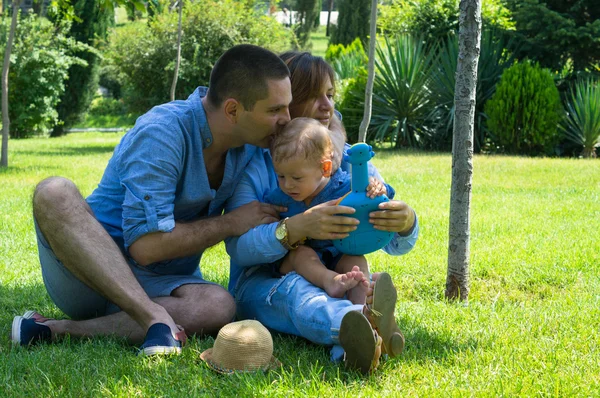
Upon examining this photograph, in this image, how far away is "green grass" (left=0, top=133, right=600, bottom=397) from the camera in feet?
8.14

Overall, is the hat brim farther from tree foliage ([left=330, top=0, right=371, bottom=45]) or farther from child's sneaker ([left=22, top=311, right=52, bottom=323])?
tree foliage ([left=330, top=0, right=371, bottom=45])

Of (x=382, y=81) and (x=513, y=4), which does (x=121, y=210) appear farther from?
(x=513, y=4)

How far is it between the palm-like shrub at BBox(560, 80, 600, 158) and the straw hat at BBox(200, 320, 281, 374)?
10815 millimetres

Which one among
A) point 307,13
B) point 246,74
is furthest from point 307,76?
point 307,13

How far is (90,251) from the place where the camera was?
293 centimetres

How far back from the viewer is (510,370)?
262 cm

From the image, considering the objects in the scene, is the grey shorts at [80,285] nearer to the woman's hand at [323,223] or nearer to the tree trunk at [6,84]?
the woman's hand at [323,223]

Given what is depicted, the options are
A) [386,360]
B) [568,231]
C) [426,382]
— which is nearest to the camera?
[426,382]

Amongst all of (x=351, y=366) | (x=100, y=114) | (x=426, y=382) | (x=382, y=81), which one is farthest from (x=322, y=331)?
(x=100, y=114)

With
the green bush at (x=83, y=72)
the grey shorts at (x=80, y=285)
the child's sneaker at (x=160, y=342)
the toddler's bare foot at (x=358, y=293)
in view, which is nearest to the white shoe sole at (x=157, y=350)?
the child's sneaker at (x=160, y=342)

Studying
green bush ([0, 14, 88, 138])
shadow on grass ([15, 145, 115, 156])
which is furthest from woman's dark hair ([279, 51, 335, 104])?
green bush ([0, 14, 88, 138])

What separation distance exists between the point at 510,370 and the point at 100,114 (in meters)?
29.1

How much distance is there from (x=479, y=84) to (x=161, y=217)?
11.4 metres

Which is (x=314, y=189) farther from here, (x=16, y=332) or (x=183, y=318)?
(x=16, y=332)
